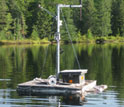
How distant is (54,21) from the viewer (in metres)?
125

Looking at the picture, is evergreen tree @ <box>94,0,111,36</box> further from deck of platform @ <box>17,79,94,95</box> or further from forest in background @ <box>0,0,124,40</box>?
deck of platform @ <box>17,79,94,95</box>

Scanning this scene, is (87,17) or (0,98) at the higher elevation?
(87,17)

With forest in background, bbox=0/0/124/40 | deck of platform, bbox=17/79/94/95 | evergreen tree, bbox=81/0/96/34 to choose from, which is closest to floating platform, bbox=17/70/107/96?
deck of platform, bbox=17/79/94/95

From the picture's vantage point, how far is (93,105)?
75.2 feet

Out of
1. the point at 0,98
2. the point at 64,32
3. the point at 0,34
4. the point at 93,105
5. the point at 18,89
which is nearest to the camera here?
the point at 93,105

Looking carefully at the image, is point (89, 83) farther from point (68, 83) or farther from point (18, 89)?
point (18, 89)

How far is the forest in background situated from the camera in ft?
403

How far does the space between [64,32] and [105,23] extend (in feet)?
54.8

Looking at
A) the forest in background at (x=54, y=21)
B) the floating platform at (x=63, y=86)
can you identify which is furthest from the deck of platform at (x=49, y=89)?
the forest in background at (x=54, y=21)

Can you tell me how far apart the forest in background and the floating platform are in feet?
301

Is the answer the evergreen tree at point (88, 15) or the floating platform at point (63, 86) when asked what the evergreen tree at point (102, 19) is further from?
the floating platform at point (63, 86)

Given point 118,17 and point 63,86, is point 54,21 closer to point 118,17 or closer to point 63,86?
point 118,17

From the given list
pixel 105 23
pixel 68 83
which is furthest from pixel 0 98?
pixel 105 23

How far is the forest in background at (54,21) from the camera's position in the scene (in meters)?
123
